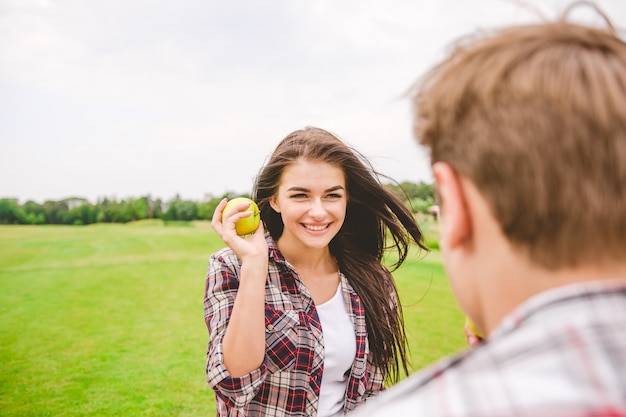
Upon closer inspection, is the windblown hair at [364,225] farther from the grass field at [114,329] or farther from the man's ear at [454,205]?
the man's ear at [454,205]

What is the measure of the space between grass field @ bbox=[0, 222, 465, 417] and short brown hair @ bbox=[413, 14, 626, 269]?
13.7 feet

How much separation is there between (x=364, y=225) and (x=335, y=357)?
103cm

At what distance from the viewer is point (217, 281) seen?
2658mm

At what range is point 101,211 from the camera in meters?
23.4

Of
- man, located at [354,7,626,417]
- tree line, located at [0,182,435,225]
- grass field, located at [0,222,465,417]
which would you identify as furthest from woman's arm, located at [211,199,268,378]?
tree line, located at [0,182,435,225]

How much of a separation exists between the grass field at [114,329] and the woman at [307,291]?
1732mm

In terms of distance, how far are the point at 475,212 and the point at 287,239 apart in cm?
235

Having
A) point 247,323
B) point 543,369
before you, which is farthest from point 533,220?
point 247,323

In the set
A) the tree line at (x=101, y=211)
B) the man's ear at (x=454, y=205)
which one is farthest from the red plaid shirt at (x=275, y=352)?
the tree line at (x=101, y=211)

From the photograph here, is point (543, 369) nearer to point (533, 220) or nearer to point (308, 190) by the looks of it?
point (533, 220)

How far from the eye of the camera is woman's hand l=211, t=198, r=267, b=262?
2.70m

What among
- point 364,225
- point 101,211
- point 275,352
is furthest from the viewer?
point 101,211

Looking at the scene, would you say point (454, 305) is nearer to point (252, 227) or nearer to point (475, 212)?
point (252, 227)

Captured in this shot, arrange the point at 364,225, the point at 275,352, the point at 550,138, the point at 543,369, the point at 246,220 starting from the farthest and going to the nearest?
the point at 364,225
the point at 246,220
the point at 275,352
the point at 550,138
the point at 543,369
